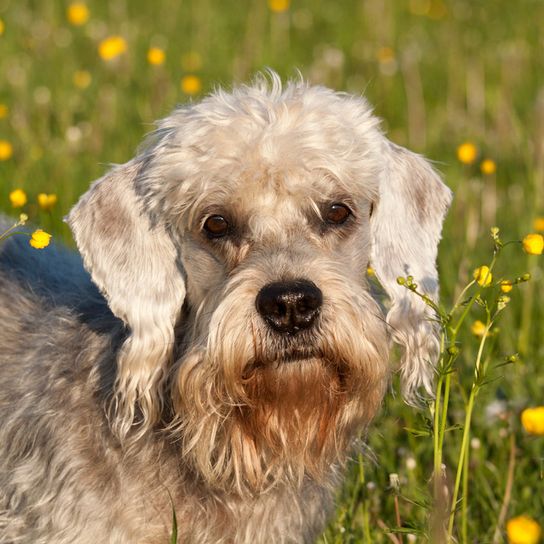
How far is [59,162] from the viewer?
673cm

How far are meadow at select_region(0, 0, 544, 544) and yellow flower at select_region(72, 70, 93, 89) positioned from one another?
0.02 meters

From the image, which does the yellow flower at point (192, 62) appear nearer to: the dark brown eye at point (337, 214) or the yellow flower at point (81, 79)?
the yellow flower at point (81, 79)

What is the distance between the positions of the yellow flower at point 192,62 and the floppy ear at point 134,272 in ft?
14.9

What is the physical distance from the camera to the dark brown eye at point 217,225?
3863 millimetres

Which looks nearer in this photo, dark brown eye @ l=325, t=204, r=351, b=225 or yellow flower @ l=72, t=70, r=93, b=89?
dark brown eye @ l=325, t=204, r=351, b=225

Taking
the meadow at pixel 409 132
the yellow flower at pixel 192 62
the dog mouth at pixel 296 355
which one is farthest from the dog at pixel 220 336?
the yellow flower at pixel 192 62

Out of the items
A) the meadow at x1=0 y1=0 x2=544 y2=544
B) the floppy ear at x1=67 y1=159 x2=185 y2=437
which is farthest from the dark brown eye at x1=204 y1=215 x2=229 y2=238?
the meadow at x1=0 y1=0 x2=544 y2=544

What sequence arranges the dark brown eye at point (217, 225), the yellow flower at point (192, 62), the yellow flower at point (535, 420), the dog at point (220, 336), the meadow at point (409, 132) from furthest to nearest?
the yellow flower at point (192, 62) < the meadow at point (409, 132) < the dark brown eye at point (217, 225) < the dog at point (220, 336) < the yellow flower at point (535, 420)

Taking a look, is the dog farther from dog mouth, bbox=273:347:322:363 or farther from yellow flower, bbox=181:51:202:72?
yellow flower, bbox=181:51:202:72

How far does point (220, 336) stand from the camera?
3.56 m

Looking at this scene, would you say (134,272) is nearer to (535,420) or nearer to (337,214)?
(337,214)

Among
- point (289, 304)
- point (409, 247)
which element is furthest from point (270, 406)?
point (409, 247)

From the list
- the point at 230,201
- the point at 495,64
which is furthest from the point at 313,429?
the point at 495,64

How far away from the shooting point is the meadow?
4531mm
